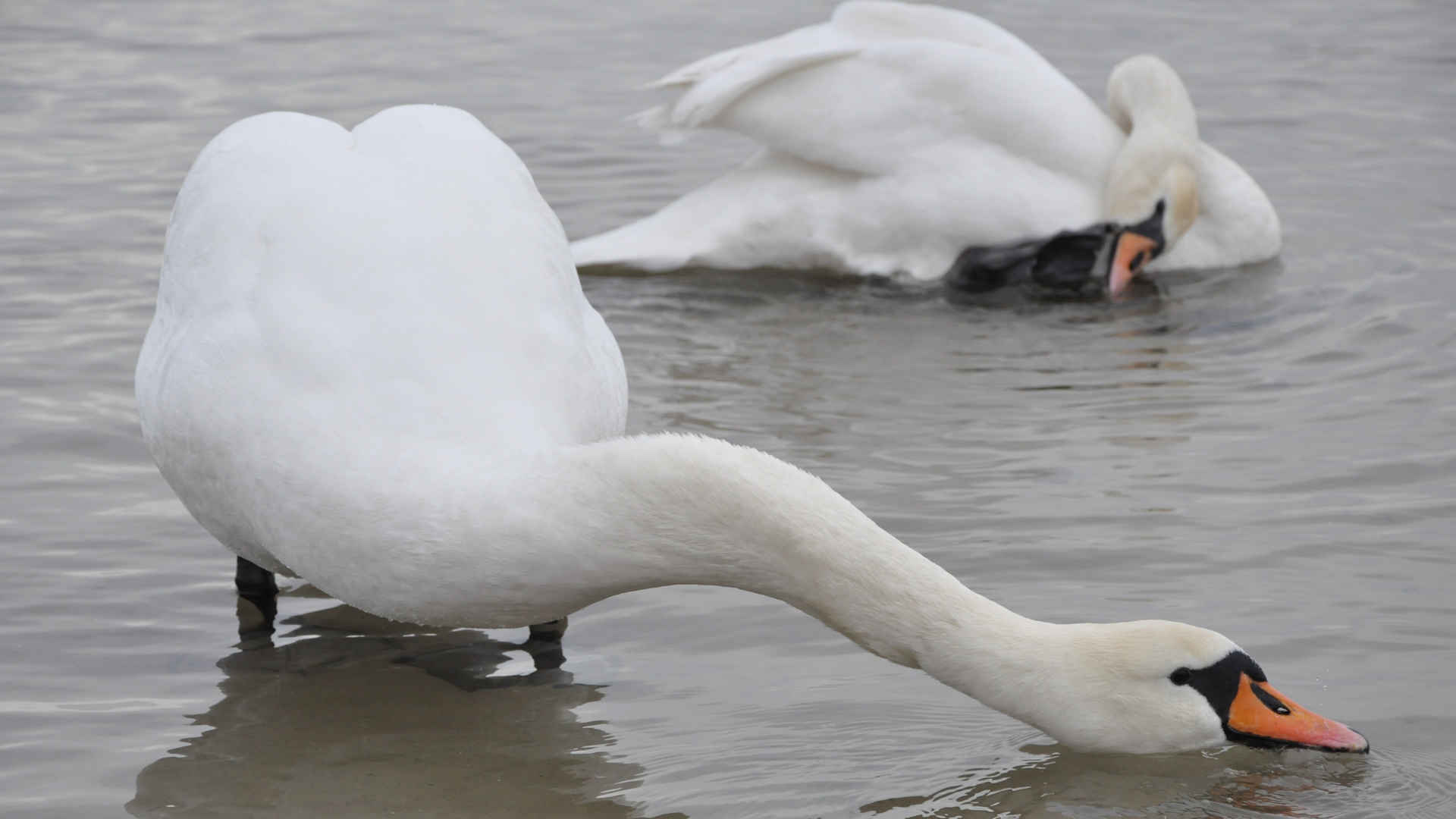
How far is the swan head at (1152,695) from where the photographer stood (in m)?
3.62

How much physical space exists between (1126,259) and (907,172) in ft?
3.09

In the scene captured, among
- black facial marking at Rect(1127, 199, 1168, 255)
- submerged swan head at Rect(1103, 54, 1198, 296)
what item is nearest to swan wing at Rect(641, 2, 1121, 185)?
submerged swan head at Rect(1103, 54, 1198, 296)

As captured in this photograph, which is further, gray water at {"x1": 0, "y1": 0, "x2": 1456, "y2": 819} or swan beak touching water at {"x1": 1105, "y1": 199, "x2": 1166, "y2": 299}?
swan beak touching water at {"x1": 1105, "y1": 199, "x2": 1166, "y2": 299}

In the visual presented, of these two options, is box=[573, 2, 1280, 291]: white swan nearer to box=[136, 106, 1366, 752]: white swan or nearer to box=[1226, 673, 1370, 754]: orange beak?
box=[136, 106, 1366, 752]: white swan

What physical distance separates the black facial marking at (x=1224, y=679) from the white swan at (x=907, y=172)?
446cm

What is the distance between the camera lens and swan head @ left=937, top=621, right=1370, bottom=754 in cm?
362

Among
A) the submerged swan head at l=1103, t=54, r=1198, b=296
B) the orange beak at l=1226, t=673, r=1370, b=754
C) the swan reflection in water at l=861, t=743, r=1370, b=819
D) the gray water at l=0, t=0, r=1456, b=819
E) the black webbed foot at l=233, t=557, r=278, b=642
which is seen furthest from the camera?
the submerged swan head at l=1103, t=54, r=1198, b=296

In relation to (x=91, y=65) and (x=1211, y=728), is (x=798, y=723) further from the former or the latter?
(x=91, y=65)

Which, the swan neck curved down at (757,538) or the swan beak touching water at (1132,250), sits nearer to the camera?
the swan neck curved down at (757,538)

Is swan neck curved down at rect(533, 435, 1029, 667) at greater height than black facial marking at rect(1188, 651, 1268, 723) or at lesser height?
greater

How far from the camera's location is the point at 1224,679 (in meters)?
3.64

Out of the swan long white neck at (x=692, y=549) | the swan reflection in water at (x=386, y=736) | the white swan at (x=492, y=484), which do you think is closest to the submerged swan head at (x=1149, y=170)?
the swan reflection in water at (x=386, y=736)

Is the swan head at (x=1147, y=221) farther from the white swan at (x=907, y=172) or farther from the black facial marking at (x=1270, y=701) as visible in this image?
the black facial marking at (x=1270, y=701)

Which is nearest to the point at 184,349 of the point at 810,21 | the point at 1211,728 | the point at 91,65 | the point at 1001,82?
the point at 1211,728
